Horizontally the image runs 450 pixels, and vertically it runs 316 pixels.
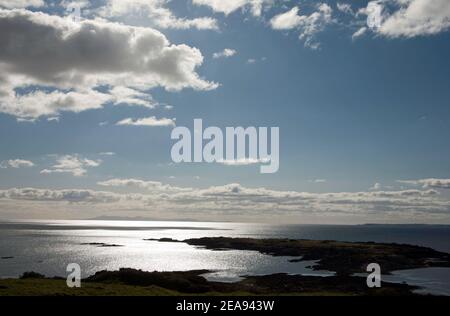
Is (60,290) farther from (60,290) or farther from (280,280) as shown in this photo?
(280,280)

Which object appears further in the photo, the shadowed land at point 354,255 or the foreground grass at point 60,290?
the shadowed land at point 354,255

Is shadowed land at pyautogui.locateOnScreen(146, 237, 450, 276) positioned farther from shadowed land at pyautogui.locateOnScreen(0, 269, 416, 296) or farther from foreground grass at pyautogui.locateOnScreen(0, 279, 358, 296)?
foreground grass at pyautogui.locateOnScreen(0, 279, 358, 296)

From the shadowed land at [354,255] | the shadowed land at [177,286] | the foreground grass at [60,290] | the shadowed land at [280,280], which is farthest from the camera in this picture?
the shadowed land at [354,255]

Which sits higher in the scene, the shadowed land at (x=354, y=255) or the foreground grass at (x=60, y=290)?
the foreground grass at (x=60, y=290)

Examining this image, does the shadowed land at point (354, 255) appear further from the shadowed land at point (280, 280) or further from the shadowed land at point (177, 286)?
the shadowed land at point (177, 286)

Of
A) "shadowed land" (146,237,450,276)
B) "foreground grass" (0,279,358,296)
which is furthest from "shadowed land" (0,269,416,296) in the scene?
"shadowed land" (146,237,450,276)

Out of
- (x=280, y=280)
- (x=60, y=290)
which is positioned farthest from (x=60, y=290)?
(x=280, y=280)

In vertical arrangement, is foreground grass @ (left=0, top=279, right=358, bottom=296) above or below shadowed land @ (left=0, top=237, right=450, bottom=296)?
above

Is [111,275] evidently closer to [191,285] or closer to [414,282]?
[191,285]

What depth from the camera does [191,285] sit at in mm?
72312

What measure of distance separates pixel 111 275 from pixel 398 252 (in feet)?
325

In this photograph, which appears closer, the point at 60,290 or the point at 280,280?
the point at 60,290

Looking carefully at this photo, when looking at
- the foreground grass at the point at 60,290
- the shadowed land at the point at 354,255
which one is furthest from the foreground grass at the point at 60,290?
the shadowed land at the point at 354,255

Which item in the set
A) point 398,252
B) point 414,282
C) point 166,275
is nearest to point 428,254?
point 398,252
